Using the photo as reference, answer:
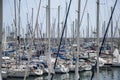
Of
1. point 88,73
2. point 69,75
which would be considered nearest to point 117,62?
point 88,73

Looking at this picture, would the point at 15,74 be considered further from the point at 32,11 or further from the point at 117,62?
the point at 117,62

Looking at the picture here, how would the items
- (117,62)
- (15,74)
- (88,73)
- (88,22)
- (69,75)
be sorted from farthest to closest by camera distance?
(88,22), (117,62), (88,73), (69,75), (15,74)

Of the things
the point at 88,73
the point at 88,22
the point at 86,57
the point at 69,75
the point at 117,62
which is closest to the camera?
the point at 69,75

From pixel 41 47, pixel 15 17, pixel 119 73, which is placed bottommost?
pixel 119 73

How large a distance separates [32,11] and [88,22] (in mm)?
13500

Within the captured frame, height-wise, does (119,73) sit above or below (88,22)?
below

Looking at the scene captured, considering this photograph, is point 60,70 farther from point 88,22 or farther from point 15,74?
point 88,22

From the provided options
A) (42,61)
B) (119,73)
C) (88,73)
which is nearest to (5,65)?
(42,61)

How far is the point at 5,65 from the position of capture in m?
25.4

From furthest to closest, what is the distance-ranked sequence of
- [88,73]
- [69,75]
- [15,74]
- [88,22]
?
[88,22], [88,73], [69,75], [15,74]

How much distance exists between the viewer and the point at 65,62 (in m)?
30.1

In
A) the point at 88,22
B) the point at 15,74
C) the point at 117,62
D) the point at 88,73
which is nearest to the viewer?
the point at 15,74

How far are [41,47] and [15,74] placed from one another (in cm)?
1570

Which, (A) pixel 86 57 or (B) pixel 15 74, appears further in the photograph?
(A) pixel 86 57
